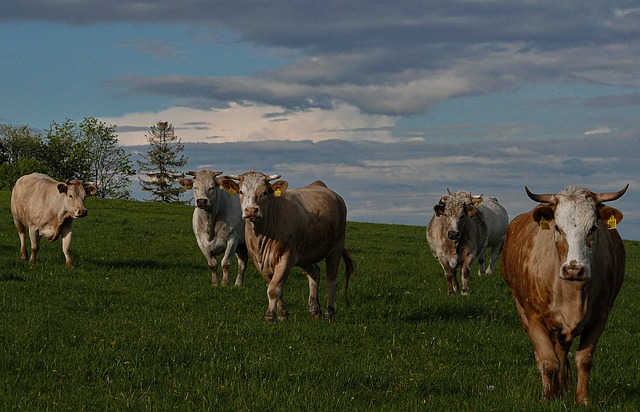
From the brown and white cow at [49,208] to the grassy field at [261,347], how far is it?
4.36ft

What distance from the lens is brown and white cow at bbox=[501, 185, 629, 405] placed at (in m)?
7.33

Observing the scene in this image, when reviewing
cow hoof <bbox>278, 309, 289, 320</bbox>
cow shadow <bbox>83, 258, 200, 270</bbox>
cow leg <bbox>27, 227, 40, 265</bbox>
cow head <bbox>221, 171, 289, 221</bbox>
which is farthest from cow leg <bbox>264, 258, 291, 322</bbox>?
cow leg <bbox>27, 227, 40, 265</bbox>

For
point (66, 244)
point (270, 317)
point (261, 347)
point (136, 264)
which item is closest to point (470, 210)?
point (270, 317)

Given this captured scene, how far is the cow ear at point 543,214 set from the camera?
24.9ft

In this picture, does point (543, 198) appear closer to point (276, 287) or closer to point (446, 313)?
point (276, 287)

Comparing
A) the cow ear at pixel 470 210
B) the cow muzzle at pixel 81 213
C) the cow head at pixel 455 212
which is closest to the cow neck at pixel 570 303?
the cow head at pixel 455 212

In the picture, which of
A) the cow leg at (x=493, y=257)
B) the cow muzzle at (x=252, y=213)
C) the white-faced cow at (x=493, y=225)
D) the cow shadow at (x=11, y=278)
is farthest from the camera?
the cow leg at (x=493, y=257)

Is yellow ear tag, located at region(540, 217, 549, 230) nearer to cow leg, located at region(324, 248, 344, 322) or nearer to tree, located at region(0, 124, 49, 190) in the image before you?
cow leg, located at region(324, 248, 344, 322)

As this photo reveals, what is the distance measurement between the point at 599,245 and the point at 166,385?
15.6 ft

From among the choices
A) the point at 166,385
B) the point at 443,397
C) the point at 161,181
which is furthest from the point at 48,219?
the point at 161,181

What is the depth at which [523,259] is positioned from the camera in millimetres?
8453

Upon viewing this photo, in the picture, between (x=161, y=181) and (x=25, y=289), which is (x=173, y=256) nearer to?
(x=25, y=289)

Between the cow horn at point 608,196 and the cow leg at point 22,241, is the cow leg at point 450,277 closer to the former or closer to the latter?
the cow horn at point 608,196

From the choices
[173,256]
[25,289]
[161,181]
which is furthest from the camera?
[161,181]
